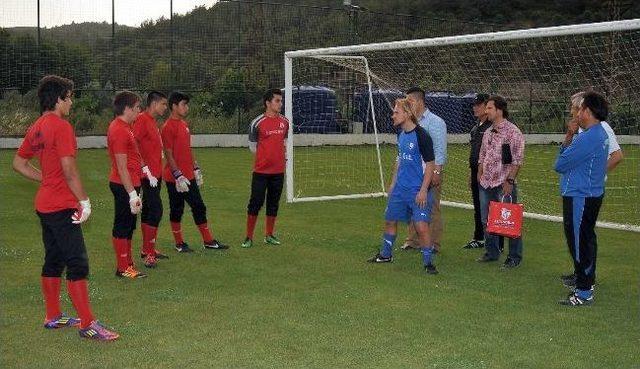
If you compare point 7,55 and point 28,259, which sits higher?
point 7,55

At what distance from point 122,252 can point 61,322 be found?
1.79 meters

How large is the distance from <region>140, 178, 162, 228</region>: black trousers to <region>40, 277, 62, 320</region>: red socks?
2.29m

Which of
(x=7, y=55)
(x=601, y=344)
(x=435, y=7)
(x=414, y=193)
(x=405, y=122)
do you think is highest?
(x=435, y=7)

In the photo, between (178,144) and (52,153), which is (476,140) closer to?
(178,144)

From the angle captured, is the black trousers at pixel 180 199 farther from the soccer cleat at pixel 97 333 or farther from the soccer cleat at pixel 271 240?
the soccer cleat at pixel 97 333

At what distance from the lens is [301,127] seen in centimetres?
2030

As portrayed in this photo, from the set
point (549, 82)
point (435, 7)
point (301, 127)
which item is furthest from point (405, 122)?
point (435, 7)

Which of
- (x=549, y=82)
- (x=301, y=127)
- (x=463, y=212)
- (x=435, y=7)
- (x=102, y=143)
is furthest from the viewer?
(x=435, y=7)

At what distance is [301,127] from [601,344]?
1486 centimetres

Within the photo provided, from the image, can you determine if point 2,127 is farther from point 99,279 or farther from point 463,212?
point 99,279

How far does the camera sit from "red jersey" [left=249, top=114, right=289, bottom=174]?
9805 mm

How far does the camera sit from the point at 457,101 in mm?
21172

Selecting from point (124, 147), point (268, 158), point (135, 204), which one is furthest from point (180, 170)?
point (135, 204)

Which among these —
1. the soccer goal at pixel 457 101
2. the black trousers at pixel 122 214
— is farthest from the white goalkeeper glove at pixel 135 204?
the soccer goal at pixel 457 101
